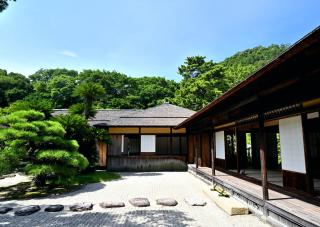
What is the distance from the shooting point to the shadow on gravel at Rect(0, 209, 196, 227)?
5.04 meters

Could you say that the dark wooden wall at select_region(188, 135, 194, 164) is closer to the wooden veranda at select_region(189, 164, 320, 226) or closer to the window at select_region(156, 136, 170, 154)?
the window at select_region(156, 136, 170, 154)

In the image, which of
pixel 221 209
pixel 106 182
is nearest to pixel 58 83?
pixel 106 182

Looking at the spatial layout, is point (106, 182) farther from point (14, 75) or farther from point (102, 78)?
point (14, 75)

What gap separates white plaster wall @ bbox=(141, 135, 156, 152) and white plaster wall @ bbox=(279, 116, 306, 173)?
968cm

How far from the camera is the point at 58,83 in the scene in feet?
116

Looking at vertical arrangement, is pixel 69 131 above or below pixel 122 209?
above

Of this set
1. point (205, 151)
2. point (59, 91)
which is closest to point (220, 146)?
point (205, 151)

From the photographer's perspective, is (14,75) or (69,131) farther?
(14,75)

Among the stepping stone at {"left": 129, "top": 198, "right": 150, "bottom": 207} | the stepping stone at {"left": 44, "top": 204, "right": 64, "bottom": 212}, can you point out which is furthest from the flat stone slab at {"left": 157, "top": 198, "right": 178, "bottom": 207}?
the stepping stone at {"left": 44, "top": 204, "right": 64, "bottom": 212}

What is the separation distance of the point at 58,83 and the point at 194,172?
2991 cm

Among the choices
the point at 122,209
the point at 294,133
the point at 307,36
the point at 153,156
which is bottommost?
the point at 122,209

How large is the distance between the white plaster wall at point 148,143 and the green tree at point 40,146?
6156 mm

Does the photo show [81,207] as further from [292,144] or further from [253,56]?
[253,56]

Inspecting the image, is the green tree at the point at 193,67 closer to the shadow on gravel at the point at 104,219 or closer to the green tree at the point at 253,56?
the green tree at the point at 253,56
